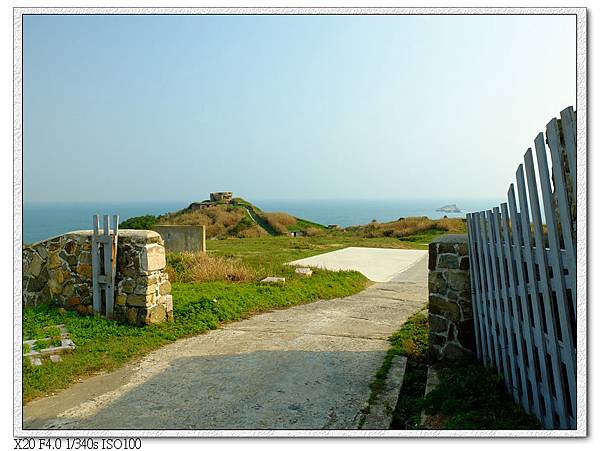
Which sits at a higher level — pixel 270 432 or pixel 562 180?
pixel 562 180

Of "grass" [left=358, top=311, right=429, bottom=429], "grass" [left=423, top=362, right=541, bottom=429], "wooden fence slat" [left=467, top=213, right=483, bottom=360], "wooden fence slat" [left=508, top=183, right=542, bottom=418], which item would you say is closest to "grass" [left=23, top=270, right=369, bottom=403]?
"grass" [left=358, top=311, right=429, bottom=429]

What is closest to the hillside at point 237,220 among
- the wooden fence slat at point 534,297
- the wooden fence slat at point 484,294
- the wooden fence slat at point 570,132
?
the wooden fence slat at point 484,294

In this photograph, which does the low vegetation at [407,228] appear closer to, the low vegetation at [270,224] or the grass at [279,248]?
the low vegetation at [270,224]

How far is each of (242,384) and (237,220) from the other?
23.5m

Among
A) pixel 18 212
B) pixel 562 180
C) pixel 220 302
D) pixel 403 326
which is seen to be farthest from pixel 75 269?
pixel 562 180

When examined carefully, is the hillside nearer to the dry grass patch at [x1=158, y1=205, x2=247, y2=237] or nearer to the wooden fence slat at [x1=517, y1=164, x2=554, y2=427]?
the dry grass patch at [x1=158, y1=205, x2=247, y2=237]

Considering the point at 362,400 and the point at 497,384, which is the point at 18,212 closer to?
the point at 362,400

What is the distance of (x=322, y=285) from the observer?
1104 centimetres

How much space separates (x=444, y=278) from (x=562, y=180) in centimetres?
269

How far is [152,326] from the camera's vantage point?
723cm

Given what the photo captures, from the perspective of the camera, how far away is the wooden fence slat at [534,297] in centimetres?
334

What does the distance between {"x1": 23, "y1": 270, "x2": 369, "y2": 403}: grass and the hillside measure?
622 inches

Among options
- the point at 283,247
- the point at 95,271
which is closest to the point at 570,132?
the point at 95,271

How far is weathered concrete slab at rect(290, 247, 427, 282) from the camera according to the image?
1418 cm
